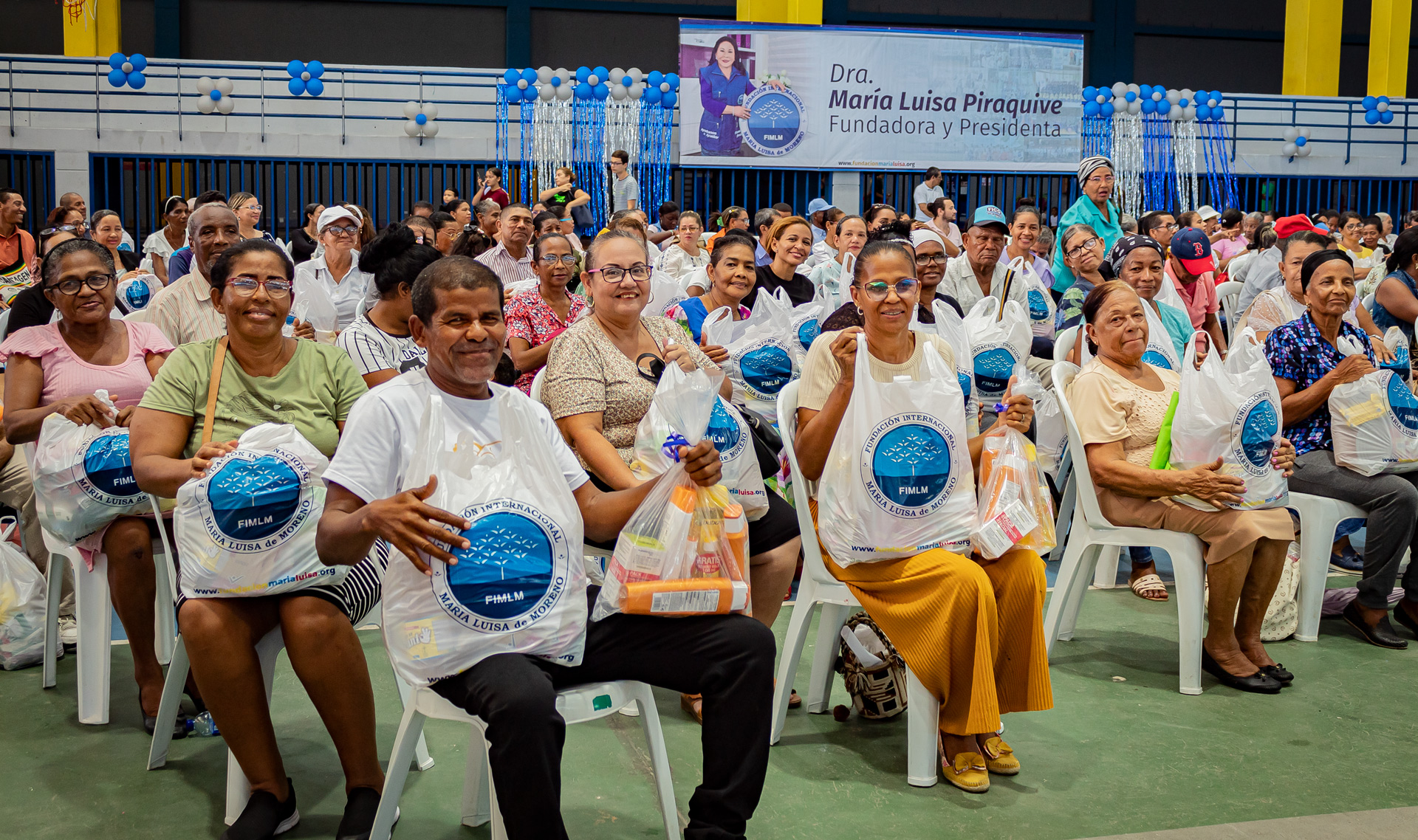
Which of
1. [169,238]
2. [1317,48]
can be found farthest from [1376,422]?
[1317,48]

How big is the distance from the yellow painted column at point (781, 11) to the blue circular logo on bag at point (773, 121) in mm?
2388

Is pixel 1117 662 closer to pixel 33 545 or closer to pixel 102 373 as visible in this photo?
pixel 102 373

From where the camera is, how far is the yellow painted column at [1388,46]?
17766 mm

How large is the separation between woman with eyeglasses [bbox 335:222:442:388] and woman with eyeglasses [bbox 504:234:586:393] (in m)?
0.69

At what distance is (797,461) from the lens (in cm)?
326

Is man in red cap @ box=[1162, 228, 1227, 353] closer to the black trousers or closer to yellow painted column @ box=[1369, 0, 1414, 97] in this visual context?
the black trousers

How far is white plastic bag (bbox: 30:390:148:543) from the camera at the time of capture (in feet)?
10.5

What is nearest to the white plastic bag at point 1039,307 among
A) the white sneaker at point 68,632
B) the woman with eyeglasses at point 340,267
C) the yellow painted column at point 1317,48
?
the woman with eyeglasses at point 340,267

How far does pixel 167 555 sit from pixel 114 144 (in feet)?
36.5

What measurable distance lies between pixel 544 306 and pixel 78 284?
1594 mm

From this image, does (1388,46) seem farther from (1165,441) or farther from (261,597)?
(261,597)

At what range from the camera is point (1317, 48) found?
59.1ft

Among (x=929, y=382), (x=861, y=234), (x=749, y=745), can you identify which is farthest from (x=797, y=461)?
(x=861, y=234)

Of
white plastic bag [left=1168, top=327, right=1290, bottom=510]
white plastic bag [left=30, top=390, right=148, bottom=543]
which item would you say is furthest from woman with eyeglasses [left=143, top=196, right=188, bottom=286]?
white plastic bag [left=1168, top=327, right=1290, bottom=510]
